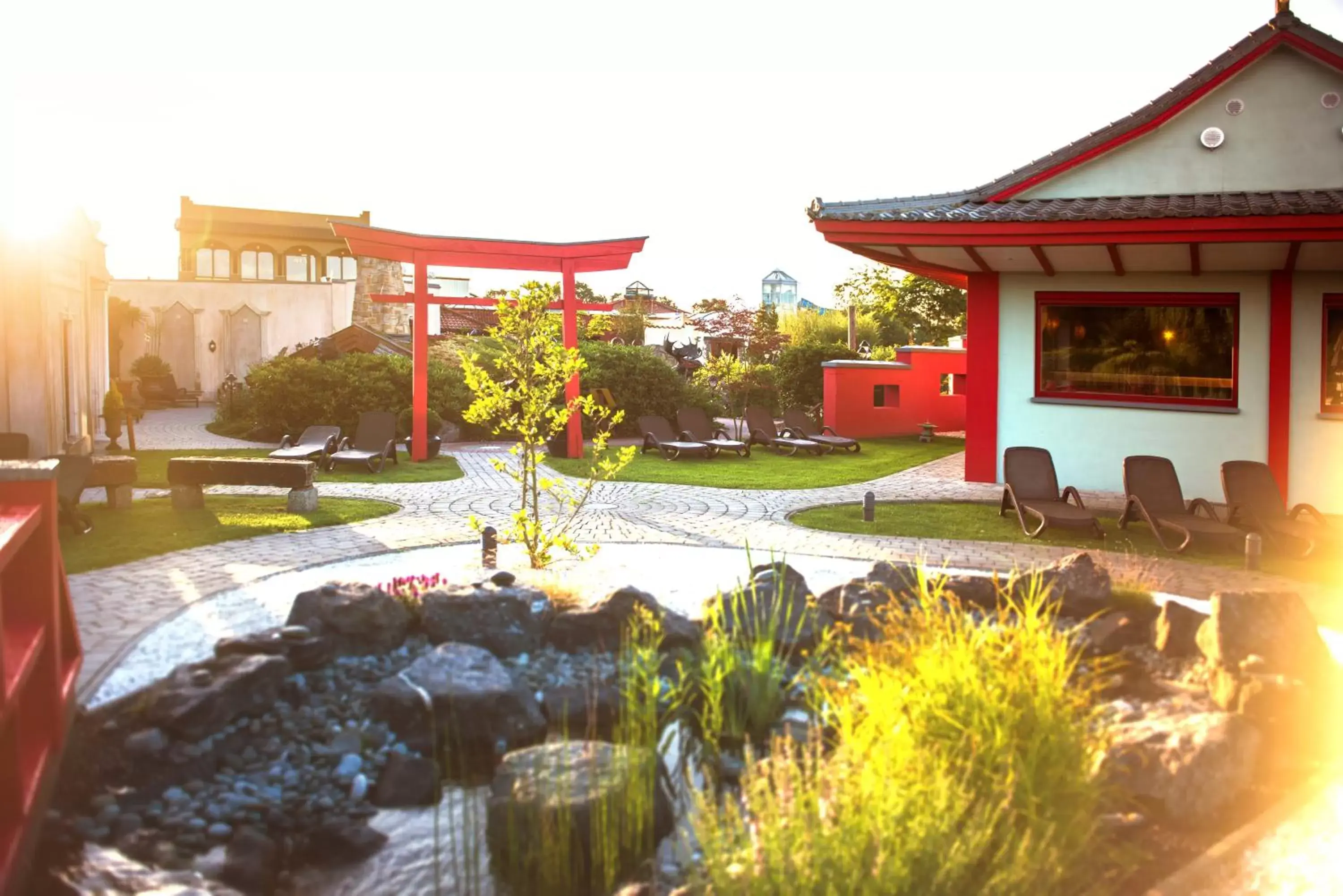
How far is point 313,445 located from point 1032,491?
984cm

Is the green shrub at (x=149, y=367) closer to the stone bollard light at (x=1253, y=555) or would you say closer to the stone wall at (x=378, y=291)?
the stone wall at (x=378, y=291)

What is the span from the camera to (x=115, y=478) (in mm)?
10438

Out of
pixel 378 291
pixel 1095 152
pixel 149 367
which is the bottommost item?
pixel 149 367

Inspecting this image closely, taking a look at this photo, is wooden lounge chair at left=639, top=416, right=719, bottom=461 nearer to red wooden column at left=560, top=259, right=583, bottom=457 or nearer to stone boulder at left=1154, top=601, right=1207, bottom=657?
red wooden column at left=560, top=259, right=583, bottom=457

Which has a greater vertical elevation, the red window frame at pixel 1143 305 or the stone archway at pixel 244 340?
the stone archway at pixel 244 340

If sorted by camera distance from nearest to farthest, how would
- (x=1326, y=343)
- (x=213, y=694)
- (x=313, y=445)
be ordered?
(x=213, y=694) → (x=1326, y=343) → (x=313, y=445)

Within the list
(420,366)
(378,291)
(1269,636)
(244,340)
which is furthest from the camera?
(244,340)

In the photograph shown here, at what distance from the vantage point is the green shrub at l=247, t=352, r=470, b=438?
19.7m

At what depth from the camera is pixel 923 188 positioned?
15.4 m

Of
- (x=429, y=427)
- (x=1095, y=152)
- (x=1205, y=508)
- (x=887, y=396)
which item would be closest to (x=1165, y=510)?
(x=1205, y=508)

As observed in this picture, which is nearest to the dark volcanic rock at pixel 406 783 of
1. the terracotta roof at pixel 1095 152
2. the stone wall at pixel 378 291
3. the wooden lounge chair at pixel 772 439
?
the terracotta roof at pixel 1095 152

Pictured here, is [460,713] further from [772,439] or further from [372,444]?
[772,439]

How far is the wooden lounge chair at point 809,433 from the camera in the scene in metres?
18.1

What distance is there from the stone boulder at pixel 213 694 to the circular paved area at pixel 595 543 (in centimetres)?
49
